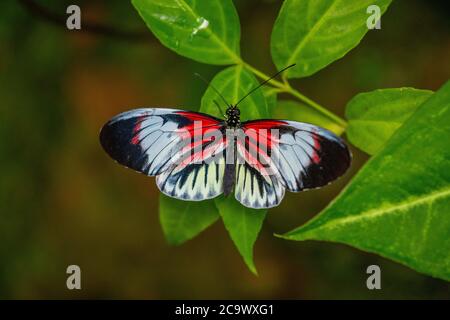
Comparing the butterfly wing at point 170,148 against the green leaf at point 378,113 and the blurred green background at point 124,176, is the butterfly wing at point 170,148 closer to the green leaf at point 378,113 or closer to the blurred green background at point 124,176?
the green leaf at point 378,113

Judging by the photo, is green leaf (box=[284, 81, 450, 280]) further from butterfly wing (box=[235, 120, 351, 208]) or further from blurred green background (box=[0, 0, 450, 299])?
blurred green background (box=[0, 0, 450, 299])

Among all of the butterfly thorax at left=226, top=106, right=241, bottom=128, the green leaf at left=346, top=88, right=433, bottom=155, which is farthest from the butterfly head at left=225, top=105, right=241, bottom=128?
the green leaf at left=346, top=88, right=433, bottom=155

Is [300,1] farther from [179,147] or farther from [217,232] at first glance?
[217,232]

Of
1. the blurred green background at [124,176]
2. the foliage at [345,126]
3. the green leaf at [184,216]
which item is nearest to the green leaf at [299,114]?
the foliage at [345,126]

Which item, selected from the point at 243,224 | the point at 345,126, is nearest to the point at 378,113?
the point at 345,126

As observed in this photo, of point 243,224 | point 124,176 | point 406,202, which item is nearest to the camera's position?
point 406,202

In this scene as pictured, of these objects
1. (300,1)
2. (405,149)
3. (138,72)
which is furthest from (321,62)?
(138,72)

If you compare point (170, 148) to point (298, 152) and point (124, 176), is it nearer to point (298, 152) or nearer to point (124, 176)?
point (298, 152)
